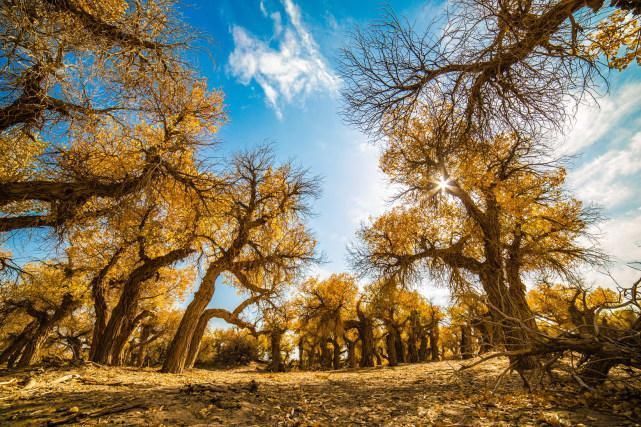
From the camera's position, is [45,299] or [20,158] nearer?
[20,158]

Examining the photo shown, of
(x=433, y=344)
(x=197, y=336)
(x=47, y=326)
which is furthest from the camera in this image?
(x=433, y=344)

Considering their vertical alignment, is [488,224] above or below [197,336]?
above

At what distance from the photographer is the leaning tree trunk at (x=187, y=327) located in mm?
8586

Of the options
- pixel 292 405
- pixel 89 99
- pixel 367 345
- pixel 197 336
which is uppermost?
pixel 89 99

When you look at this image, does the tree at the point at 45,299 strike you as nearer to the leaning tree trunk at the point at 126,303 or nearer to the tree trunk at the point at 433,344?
the leaning tree trunk at the point at 126,303

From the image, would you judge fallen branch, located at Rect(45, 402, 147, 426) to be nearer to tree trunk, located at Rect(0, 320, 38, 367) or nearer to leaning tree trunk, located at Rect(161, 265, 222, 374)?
leaning tree trunk, located at Rect(161, 265, 222, 374)

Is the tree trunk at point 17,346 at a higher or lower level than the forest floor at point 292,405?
lower

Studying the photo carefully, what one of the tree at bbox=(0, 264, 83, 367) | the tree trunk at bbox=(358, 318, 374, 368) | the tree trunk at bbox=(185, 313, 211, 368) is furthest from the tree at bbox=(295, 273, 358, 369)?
the tree at bbox=(0, 264, 83, 367)

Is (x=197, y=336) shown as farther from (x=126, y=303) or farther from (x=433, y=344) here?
(x=433, y=344)

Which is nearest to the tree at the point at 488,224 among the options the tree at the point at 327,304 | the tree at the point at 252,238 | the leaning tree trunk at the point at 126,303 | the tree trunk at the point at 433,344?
the tree at the point at 252,238

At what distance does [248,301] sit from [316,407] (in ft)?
22.3

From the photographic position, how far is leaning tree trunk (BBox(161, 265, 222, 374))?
859cm

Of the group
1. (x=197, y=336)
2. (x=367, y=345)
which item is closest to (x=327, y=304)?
(x=367, y=345)

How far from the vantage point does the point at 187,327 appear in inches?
345
